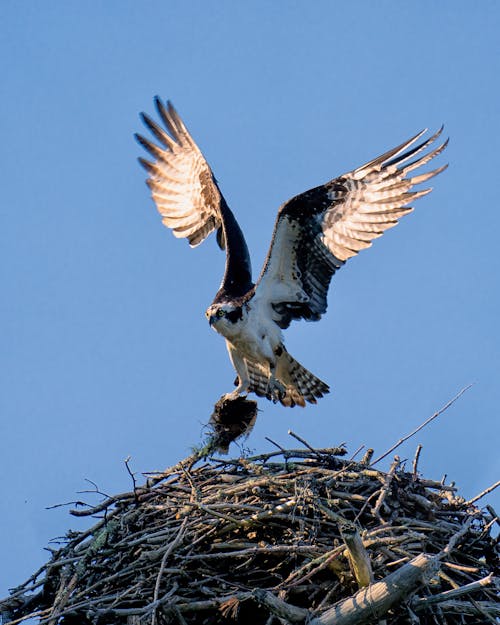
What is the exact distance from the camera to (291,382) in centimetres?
785

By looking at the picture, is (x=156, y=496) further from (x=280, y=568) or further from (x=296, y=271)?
(x=296, y=271)

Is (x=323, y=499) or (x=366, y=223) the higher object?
(x=366, y=223)

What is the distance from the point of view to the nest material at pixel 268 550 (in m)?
4.80

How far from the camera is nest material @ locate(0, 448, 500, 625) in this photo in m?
4.80

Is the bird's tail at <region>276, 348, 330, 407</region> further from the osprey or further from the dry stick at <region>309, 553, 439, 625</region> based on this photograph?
the dry stick at <region>309, 553, 439, 625</region>

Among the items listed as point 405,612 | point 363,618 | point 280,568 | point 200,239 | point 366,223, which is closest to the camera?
point 363,618

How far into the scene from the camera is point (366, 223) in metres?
7.39

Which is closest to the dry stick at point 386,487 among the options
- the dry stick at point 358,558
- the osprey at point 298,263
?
the dry stick at point 358,558

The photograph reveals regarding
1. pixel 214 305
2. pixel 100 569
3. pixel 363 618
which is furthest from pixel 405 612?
pixel 214 305

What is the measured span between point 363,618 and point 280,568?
3.20 feet

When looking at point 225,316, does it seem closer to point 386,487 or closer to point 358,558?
point 386,487

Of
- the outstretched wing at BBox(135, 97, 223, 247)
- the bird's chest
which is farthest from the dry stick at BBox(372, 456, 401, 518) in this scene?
the outstretched wing at BBox(135, 97, 223, 247)

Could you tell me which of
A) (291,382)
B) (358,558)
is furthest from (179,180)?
(358,558)

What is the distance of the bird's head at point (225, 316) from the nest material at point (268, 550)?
1.62 m
